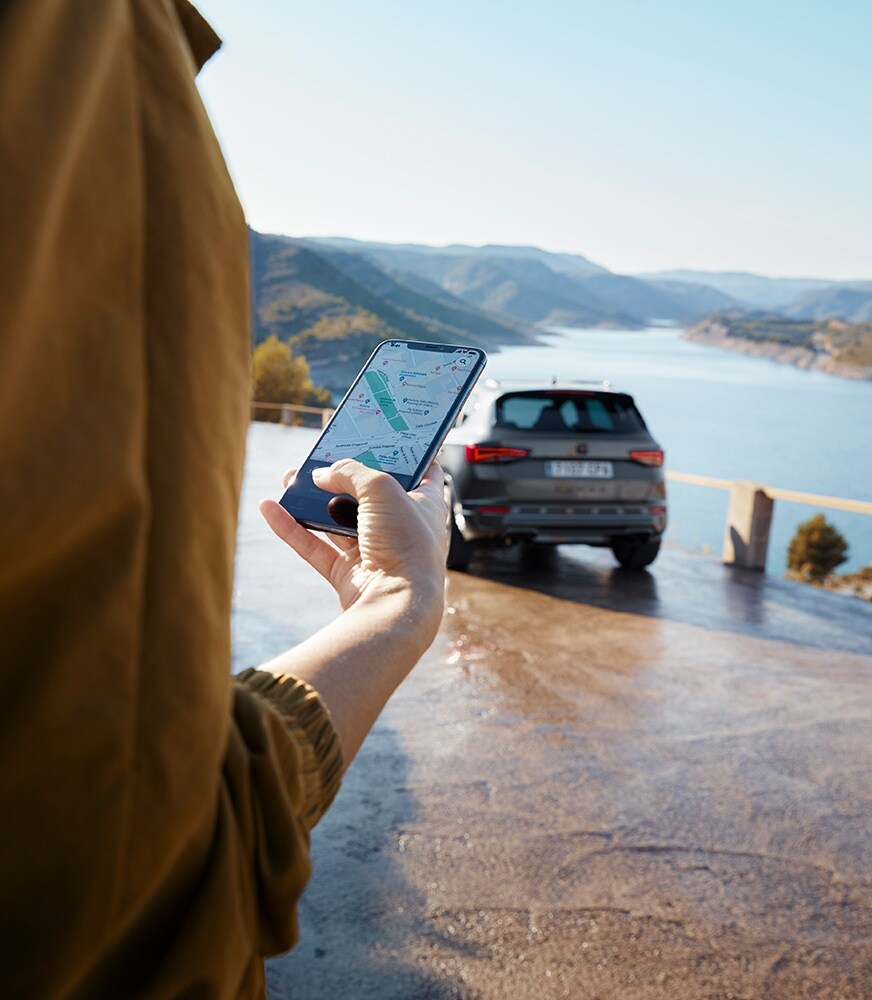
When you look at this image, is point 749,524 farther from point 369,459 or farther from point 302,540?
point 302,540

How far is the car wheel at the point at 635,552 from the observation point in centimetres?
955

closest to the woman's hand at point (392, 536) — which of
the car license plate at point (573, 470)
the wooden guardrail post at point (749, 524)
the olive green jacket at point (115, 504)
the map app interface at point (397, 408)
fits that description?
the map app interface at point (397, 408)

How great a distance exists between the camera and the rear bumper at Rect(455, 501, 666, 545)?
877 centimetres

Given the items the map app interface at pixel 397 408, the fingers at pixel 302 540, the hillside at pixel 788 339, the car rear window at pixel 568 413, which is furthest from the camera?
the hillside at pixel 788 339

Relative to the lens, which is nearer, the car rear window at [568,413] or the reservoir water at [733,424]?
the car rear window at [568,413]

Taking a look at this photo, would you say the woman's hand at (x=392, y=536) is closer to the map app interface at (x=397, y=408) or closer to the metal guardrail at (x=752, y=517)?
the map app interface at (x=397, y=408)

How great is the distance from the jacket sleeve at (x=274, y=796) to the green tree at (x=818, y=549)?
227ft

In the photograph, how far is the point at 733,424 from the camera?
164 m

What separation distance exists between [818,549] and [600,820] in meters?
67.1

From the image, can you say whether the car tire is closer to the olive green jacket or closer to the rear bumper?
the rear bumper

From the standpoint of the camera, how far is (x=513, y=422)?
349 inches

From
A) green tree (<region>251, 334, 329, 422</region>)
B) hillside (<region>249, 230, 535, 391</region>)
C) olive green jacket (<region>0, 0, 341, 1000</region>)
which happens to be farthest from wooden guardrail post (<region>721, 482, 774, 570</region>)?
green tree (<region>251, 334, 329, 422</region>)

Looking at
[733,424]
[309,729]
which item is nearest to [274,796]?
[309,729]

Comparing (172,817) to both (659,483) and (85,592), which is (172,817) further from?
(659,483)
